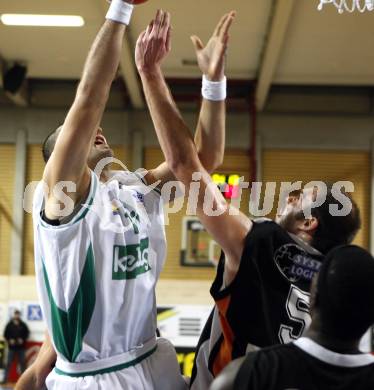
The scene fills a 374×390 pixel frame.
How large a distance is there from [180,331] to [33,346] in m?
2.87

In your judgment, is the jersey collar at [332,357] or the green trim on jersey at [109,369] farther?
the green trim on jersey at [109,369]

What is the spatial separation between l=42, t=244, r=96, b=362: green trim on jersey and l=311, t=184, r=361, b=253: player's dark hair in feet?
3.41

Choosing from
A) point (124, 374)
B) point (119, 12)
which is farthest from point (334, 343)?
point (119, 12)

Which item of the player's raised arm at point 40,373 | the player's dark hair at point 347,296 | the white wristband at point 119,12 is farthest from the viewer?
the player's raised arm at point 40,373

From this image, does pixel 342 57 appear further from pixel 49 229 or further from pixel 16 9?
pixel 49 229

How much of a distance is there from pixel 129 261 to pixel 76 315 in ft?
1.07

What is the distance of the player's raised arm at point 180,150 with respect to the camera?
2955mm

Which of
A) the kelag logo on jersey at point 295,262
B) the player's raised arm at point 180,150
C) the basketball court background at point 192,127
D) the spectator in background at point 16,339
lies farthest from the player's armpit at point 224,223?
the spectator in background at point 16,339

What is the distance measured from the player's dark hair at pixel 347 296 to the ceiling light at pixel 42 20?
32.1ft

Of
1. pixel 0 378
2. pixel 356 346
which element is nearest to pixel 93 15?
pixel 0 378

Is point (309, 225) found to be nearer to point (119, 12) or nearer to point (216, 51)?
point (216, 51)

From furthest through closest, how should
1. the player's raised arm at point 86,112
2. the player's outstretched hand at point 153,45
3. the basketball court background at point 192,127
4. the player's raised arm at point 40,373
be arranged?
the basketball court background at point 192,127, the player's raised arm at point 40,373, the player's outstretched hand at point 153,45, the player's raised arm at point 86,112

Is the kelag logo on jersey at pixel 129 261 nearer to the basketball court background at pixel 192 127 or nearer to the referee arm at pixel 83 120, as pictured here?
the referee arm at pixel 83 120

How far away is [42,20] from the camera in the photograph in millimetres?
11445
